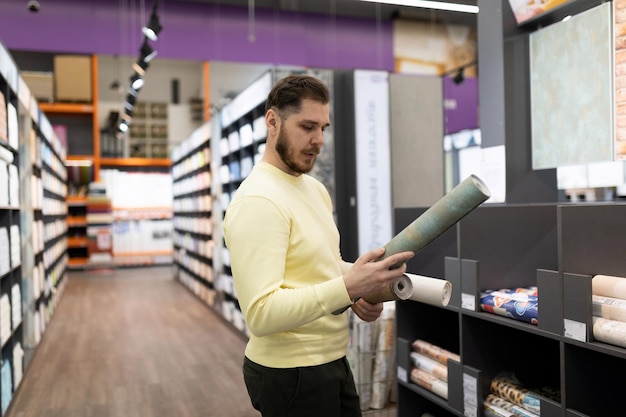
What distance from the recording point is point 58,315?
7.67 m

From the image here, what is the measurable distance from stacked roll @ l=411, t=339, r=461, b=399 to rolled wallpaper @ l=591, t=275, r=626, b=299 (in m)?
0.85

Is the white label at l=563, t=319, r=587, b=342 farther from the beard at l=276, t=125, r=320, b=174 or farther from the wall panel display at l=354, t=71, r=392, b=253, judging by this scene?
the wall panel display at l=354, t=71, r=392, b=253

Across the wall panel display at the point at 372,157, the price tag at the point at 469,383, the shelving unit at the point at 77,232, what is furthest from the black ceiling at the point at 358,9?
the price tag at the point at 469,383

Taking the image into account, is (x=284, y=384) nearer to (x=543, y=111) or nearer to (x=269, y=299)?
(x=269, y=299)

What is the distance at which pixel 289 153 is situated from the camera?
1613 millimetres

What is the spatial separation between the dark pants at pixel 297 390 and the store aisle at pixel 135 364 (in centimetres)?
243

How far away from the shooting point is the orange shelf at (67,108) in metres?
12.2

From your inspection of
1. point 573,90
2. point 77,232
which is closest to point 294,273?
point 573,90

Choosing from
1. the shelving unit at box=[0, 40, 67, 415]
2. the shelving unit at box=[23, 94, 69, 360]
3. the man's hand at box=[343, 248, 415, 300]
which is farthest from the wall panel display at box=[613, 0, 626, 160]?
the shelving unit at box=[23, 94, 69, 360]

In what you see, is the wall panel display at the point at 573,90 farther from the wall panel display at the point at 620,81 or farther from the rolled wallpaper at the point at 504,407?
the rolled wallpaper at the point at 504,407

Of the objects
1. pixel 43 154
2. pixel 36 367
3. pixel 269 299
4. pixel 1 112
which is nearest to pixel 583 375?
pixel 269 299

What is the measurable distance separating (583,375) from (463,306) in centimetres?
61

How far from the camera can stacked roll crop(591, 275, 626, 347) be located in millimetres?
1799

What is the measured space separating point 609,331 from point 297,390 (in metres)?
1.01
